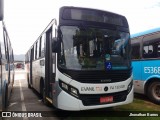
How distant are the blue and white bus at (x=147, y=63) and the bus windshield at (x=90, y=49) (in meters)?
2.44

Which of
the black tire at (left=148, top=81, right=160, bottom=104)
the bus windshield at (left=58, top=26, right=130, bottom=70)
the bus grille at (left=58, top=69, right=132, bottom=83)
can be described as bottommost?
the black tire at (left=148, top=81, right=160, bottom=104)

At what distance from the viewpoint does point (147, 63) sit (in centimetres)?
956

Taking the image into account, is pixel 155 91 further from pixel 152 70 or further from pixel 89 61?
pixel 89 61

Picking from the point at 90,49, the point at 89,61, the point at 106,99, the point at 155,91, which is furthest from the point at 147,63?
the point at 89,61

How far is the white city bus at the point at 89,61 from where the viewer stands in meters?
6.34

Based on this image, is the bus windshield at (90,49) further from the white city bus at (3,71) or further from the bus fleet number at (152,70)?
the bus fleet number at (152,70)

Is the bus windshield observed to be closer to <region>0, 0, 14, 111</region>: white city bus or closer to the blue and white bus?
<region>0, 0, 14, 111</region>: white city bus

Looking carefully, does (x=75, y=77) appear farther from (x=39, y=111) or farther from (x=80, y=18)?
(x=39, y=111)

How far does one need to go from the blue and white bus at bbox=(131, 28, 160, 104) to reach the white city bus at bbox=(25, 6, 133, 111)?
2.32 m

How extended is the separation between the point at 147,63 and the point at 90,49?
12.8 ft

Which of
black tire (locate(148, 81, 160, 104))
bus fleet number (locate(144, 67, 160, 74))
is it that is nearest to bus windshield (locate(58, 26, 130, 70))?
bus fleet number (locate(144, 67, 160, 74))

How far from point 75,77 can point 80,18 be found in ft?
5.71

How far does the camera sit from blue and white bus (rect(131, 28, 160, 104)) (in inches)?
361

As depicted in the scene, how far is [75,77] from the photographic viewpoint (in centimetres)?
630
